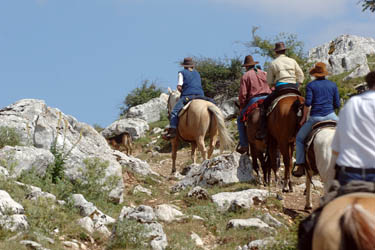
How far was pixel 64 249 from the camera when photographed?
8.09 meters

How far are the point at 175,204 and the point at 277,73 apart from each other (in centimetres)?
341

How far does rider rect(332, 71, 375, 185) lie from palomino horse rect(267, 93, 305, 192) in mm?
7036

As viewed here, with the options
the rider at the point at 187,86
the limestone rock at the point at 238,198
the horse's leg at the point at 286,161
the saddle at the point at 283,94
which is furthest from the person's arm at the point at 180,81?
the limestone rock at the point at 238,198

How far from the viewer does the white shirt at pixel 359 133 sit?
15.9 feet

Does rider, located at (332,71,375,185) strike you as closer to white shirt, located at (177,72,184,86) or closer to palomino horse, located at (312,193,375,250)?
palomino horse, located at (312,193,375,250)

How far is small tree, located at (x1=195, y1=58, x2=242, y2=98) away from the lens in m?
31.3

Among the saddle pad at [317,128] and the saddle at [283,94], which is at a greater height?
the saddle at [283,94]

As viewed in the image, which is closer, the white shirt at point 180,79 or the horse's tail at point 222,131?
the horse's tail at point 222,131

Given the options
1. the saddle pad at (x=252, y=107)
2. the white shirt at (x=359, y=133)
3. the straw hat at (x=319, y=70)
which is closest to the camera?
the white shirt at (x=359, y=133)

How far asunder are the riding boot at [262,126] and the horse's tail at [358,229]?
29.3 ft

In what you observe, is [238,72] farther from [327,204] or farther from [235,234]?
[327,204]

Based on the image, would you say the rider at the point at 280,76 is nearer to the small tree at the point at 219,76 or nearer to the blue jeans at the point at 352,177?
the blue jeans at the point at 352,177

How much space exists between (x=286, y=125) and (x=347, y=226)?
827cm

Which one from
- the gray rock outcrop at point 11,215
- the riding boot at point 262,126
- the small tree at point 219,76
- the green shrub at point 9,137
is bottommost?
the gray rock outcrop at point 11,215
